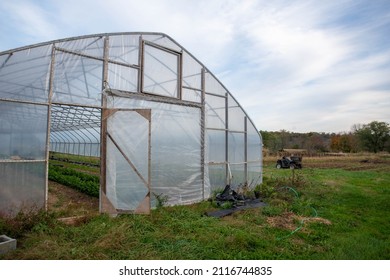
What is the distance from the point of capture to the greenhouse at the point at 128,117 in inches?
252

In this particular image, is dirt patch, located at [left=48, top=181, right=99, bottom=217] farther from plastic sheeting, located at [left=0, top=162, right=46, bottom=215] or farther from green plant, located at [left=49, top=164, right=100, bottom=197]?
plastic sheeting, located at [left=0, top=162, right=46, bottom=215]

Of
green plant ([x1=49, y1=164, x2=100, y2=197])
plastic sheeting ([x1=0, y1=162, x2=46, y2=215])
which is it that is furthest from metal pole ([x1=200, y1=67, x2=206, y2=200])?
plastic sheeting ([x1=0, y1=162, x2=46, y2=215])

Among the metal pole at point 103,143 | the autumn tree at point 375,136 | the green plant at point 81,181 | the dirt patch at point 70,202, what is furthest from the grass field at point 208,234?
the autumn tree at point 375,136

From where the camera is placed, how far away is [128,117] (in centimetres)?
768

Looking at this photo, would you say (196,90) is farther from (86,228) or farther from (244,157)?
(86,228)

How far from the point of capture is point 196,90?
988cm

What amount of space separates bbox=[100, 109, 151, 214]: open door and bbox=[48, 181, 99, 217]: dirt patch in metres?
0.74

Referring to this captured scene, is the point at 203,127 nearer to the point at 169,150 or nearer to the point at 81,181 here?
the point at 169,150

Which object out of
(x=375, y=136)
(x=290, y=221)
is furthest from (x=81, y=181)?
(x=375, y=136)

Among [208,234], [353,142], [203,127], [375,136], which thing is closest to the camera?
[208,234]

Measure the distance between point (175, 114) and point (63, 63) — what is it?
363 centimetres

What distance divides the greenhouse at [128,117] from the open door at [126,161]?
0.09 ft

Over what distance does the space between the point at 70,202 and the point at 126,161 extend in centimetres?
312
